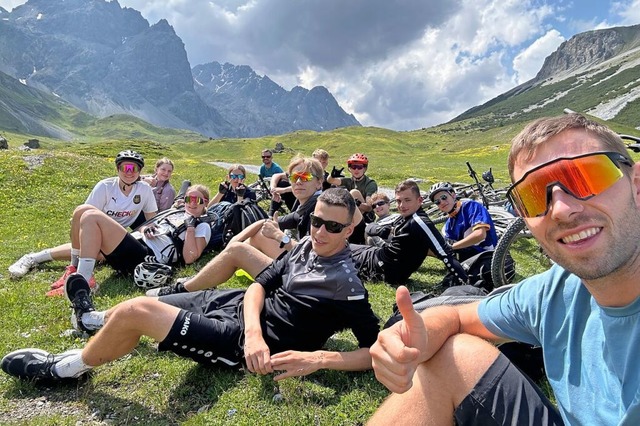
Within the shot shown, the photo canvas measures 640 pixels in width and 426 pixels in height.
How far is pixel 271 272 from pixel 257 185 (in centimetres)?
1286

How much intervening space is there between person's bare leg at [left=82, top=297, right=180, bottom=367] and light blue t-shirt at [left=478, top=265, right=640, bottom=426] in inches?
120

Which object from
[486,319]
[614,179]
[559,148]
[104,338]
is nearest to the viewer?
[614,179]

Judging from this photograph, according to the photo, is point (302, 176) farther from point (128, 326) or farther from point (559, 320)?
point (559, 320)

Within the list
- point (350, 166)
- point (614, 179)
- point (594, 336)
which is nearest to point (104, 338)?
point (594, 336)

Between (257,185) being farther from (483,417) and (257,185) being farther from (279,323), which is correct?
(483,417)

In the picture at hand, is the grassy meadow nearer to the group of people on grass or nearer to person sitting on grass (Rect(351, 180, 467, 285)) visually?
the group of people on grass

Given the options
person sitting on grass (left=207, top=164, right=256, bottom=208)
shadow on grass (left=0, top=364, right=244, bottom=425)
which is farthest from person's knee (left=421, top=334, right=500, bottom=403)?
person sitting on grass (left=207, top=164, right=256, bottom=208)

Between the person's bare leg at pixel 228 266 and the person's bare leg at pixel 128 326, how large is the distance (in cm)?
183

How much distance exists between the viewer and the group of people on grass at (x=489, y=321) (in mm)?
1978

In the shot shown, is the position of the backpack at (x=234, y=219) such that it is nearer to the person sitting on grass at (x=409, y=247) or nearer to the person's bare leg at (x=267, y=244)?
the person's bare leg at (x=267, y=244)

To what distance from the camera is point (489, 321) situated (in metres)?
2.84

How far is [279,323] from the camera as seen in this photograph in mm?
4285

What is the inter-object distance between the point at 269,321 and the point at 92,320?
8.42ft

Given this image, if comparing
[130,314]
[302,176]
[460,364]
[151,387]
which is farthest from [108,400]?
[302,176]
